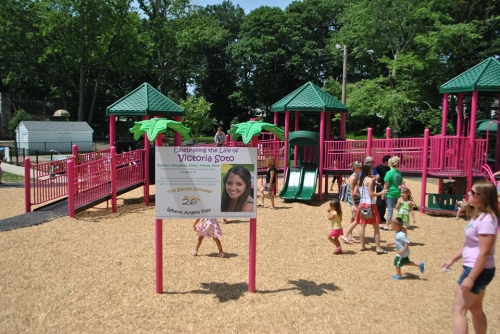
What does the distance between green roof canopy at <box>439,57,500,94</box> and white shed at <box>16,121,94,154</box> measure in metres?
28.9

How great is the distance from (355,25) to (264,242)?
1019 inches

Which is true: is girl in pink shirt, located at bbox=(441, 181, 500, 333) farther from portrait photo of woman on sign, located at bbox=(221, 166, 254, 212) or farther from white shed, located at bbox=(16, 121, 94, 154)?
white shed, located at bbox=(16, 121, 94, 154)

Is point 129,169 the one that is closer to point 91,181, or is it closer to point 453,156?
point 91,181

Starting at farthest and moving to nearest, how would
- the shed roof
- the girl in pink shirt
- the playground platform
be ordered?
the shed roof → the playground platform → the girl in pink shirt

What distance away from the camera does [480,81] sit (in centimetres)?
1176

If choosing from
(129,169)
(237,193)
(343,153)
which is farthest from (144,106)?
(237,193)

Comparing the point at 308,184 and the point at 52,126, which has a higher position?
the point at 52,126

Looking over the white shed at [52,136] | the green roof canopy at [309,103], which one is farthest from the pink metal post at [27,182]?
the white shed at [52,136]

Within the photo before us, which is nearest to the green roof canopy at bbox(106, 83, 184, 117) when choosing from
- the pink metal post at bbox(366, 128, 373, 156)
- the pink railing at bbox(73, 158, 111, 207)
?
the pink railing at bbox(73, 158, 111, 207)

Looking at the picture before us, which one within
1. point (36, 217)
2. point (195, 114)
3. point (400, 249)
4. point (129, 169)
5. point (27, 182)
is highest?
point (195, 114)

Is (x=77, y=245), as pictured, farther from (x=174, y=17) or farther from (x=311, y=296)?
(x=174, y=17)

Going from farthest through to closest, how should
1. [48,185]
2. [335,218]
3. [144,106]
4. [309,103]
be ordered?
[309,103]
[144,106]
[48,185]
[335,218]

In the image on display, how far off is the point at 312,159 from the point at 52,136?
2602cm

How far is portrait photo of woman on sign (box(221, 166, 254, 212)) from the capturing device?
Answer: 18.5ft
